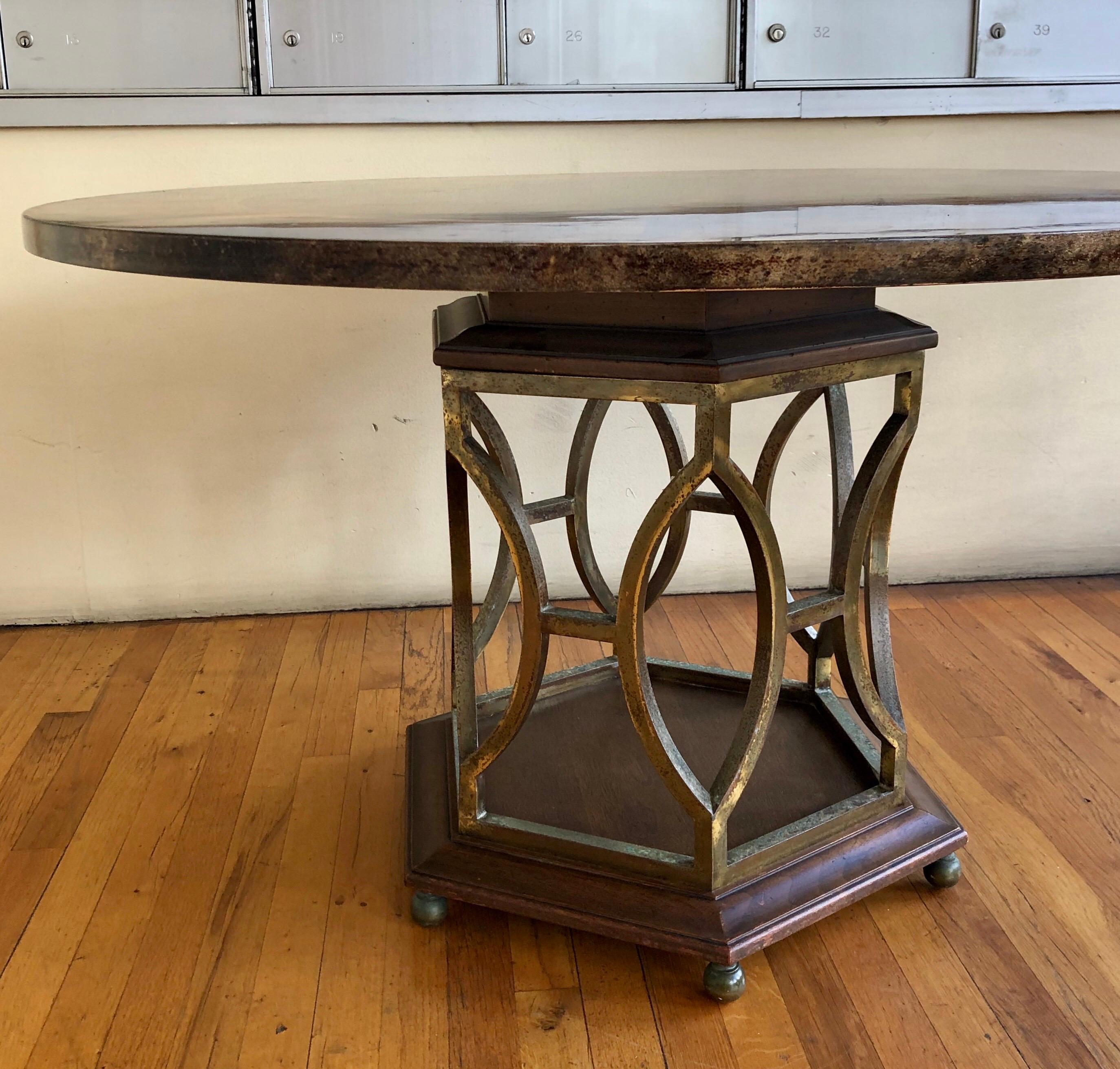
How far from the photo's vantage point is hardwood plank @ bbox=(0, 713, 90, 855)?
1.76 metres

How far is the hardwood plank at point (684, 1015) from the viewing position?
4.17 ft

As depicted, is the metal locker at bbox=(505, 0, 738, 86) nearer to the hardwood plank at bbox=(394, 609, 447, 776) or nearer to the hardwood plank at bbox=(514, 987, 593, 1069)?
the hardwood plank at bbox=(394, 609, 447, 776)

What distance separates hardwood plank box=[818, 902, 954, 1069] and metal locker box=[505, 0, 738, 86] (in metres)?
1.60

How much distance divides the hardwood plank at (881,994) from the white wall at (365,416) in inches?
50.3

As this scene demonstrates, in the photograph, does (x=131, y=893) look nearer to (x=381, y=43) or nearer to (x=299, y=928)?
(x=299, y=928)

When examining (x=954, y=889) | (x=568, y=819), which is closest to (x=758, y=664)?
(x=568, y=819)

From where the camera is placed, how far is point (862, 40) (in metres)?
2.31

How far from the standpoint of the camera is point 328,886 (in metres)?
1.58

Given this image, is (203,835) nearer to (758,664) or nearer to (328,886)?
(328,886)

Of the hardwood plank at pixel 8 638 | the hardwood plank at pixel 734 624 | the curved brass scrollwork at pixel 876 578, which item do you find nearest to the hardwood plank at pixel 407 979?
the curved brass scrollwork at pixel 876 578

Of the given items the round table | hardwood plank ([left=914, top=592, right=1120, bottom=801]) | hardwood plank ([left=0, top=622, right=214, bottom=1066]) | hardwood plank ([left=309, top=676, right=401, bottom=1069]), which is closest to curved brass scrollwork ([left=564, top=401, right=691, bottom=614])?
the round table

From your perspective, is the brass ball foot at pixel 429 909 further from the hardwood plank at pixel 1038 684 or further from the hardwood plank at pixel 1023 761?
the hardwood plank at pixel 1038 684

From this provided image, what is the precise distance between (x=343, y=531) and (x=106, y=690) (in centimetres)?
60

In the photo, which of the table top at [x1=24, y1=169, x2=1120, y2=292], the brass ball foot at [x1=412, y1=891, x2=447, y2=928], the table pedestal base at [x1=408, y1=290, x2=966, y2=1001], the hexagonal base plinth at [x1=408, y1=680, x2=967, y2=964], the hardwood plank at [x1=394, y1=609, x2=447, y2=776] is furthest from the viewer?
the hardwood plank at [x1=394, y1=609, x2=447, y2=776]
